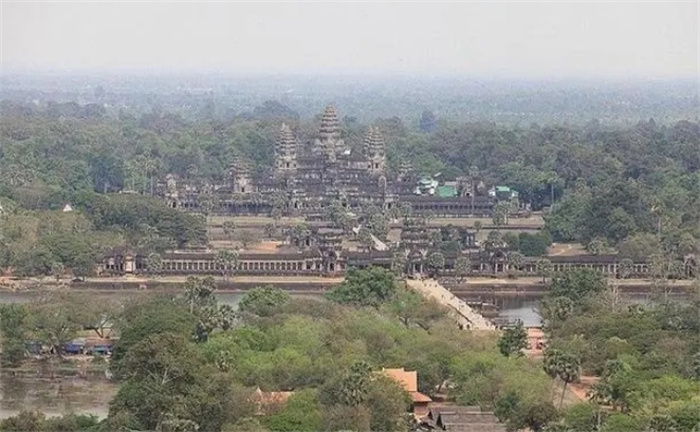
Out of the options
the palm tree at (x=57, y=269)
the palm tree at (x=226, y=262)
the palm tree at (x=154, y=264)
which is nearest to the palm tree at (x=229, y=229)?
the palm tree at (x=226, y=262)

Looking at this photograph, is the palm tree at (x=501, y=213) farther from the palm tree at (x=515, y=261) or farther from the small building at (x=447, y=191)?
the palm tree at (x=515, y=261)

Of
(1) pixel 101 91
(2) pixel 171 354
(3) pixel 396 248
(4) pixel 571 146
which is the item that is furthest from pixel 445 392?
(1) pixel 101 91

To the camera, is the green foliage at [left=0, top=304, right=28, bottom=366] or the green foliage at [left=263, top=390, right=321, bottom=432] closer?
the green foliage at [left=263, top=390, right=321, bottom=432]

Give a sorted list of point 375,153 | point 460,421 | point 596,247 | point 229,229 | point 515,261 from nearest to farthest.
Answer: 1. point 460,421
2. point 515,261
3. point 596,247
4. point 229,229
5. point 375,153

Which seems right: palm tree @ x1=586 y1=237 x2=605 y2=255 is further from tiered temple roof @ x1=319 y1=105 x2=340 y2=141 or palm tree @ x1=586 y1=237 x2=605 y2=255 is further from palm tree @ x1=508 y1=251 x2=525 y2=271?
tiered temple roof @ x1=319 y1=105 x2=340 y2=141

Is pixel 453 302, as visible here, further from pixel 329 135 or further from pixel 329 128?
pixel 329 128

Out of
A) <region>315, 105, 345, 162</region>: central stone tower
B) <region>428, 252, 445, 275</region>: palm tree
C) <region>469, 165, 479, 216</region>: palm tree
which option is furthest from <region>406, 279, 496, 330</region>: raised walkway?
<region>315, 105, 345, 162</region>: central stone tower

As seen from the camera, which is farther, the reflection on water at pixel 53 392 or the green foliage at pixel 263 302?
the green foliage at pixel 263 302

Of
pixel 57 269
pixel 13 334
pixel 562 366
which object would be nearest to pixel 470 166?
pixel 57 269
